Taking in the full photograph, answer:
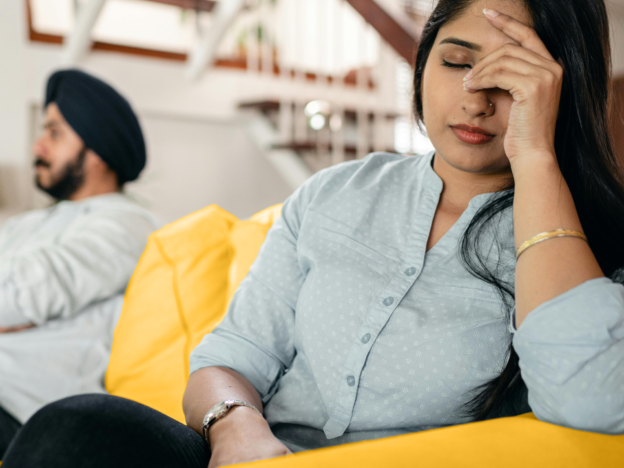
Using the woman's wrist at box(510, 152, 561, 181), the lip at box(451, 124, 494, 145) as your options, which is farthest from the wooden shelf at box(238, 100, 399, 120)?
the woman's wrist at box(510, 152, 561, 181)

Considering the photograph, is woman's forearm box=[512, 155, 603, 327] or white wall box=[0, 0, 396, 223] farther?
white wall box=[0, 0, 396, 223]

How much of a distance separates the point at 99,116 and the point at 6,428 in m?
1.14

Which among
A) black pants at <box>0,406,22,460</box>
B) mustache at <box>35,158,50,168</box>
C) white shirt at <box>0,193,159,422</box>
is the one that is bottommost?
black pants at <box>0,406,22,460</box>

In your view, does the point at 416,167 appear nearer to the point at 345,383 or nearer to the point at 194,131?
the point at 345,383

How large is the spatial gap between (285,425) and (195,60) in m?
2.90

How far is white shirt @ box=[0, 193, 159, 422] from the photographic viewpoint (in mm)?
1601

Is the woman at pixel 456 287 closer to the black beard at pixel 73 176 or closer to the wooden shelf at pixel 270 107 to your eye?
the black beard at pixel 73 176

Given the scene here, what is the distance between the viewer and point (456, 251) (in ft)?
2.67

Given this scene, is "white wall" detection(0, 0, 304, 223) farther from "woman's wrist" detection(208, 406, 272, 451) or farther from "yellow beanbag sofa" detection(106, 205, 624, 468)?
"woman's wrist" detection(208, 406, 272, 451)

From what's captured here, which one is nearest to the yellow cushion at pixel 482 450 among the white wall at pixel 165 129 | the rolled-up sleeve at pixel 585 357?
the rolled-up sleeve at pixel 585 357

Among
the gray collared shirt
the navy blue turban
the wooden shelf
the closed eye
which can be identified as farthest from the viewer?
the wooden shelf

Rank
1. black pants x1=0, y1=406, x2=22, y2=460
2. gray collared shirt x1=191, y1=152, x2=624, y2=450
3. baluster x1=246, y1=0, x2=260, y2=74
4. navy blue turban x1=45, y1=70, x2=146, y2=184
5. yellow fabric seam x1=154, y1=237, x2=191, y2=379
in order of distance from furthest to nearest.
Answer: baluster x1=246, y1=0, x2=260, y2=74 < navy blue turban x1=45, y1=70, x2=146, y2=184 < black pants x1=0, y1=406, x2=22, y2=460 < yellow fabric seam x1=154, y1=237, x2=191, y2=379 < gray collared shirt x1=191, y1=152, x2=624, y2=450

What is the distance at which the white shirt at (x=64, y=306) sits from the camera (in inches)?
63.0

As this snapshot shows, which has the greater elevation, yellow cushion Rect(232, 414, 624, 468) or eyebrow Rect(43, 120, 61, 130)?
eyebrow Rect(43, 120, 61, 130)
